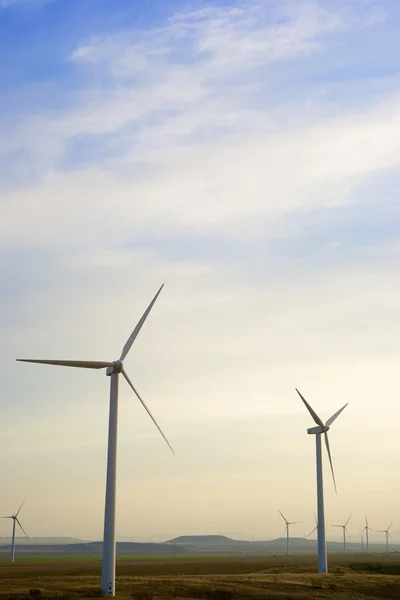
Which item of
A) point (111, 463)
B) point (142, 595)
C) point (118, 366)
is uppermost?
point (118, 366)

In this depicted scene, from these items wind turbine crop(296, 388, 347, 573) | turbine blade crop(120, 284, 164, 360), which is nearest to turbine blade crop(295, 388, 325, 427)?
wind turbine crop(296, 388, 347, 573)

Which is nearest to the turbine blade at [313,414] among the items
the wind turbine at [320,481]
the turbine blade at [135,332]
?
the wind turbine at [320,481]

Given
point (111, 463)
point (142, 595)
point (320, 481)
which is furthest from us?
point (320, 481)

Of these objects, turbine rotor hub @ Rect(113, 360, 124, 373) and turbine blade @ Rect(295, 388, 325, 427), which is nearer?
turbine rotor hub @ Rect(113, 360, 124, 373)

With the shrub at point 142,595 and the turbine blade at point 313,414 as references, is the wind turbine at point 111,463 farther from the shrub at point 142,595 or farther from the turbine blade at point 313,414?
the turbine blade at point 313,414

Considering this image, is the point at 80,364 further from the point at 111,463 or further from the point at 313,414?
the point at 313,414

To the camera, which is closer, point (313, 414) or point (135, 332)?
point (135, 332)

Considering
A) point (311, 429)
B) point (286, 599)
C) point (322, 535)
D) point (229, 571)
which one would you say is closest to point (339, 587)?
Answer: point (286, 599)

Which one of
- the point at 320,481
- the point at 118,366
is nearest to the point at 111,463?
the point at 118,366

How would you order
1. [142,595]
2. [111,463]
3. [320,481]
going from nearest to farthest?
[111,463] → [142,595] → [320,481]

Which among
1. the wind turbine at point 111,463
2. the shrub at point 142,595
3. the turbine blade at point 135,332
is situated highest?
the turbine blade at point 135,332

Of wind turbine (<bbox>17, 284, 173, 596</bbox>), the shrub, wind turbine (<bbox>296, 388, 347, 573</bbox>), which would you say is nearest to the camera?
wind turbine (<bbox>17, 284, 173, 596</bbox>)

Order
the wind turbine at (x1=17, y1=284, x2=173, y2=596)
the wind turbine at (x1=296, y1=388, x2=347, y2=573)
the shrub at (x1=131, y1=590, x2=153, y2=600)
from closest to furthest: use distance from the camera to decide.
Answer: the wind turbine at (x1=17, y1=284, x2=173, y2=596), the shrub at (x1=131, y1=590, x2=153, y2=600), the wind turbine at (x1=296, y1=388, x2=347, y2=573)

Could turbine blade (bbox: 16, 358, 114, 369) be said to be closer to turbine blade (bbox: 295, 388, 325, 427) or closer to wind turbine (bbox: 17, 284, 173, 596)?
wind turbine (bbox: 17, 284, 173, 596)
